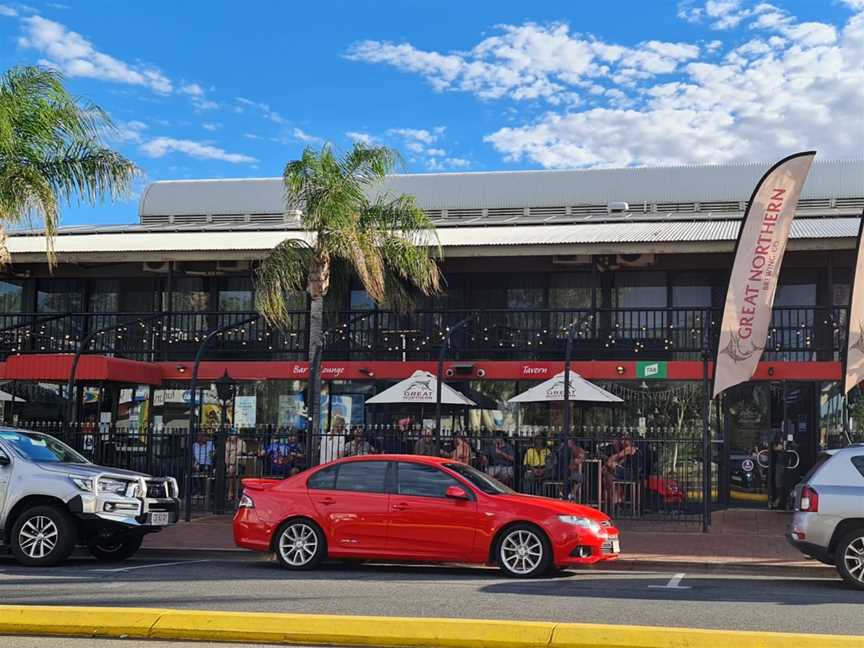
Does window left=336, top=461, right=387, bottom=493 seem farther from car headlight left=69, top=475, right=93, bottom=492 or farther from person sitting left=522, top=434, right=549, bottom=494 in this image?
person sitting left=522, top=434, right=549, bottom=494

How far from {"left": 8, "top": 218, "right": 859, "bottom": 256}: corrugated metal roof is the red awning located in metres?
2.94

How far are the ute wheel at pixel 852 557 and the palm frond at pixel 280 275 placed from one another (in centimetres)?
989

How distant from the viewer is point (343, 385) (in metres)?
22.7

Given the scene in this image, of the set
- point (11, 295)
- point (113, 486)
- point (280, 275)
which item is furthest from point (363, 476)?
point (11, 295)

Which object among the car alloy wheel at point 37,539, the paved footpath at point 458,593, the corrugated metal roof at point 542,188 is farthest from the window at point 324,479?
the corrugated metal roof at point 542,188

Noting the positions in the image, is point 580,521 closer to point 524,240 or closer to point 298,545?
point 298,545

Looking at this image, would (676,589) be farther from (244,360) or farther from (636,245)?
(244,360)

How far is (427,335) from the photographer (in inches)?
875

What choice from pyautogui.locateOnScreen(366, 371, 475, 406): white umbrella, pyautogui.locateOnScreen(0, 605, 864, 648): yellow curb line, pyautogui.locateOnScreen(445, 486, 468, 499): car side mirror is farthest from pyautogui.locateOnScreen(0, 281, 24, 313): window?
pyautogui.locateOnScreen(0, 605, 864, 648): yellow curb line

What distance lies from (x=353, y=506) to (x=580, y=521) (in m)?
2.65

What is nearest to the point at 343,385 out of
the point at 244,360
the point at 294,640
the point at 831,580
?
the point at 244,360

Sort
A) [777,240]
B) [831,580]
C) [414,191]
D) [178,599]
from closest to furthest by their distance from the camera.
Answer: [178,599] → [831,580] → [777,240] → [414,191]

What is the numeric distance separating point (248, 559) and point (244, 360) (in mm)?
Answer: 9626

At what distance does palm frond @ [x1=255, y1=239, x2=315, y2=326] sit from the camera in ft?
58.3
